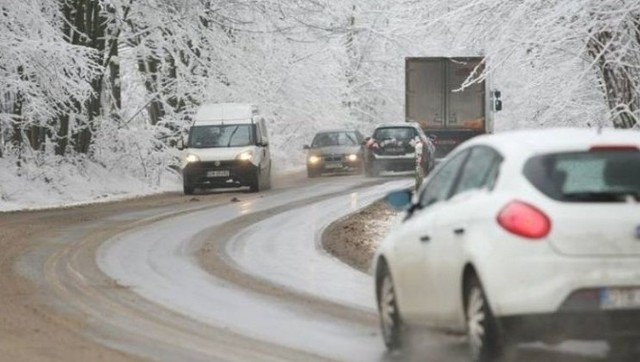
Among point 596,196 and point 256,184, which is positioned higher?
point 596,196

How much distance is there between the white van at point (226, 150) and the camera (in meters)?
34.9

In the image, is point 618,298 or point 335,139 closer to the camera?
point 618,298

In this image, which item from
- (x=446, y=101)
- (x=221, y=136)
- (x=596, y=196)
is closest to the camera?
(x=596, y=196)

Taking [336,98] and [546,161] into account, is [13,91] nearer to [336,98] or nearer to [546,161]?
[546,161]

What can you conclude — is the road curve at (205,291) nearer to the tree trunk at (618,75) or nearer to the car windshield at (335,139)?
the tree trunk at (618,75)

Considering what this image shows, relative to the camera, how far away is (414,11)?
2536cm

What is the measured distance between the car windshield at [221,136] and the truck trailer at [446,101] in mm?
6700

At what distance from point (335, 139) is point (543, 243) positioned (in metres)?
41.0

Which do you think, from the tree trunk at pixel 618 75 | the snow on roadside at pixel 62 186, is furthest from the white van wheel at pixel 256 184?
the tree trunk at pixel 618 75

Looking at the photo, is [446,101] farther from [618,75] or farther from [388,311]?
[388,311]

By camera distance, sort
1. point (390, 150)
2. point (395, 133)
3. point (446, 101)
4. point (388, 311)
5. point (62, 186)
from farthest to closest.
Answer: point (390, 150) → point (395, 133) → point (446, 101) → point (62, 186) → point (388, 311)

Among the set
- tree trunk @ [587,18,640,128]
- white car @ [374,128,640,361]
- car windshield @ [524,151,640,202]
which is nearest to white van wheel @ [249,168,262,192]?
tree trunk @ [587,18,640,128]

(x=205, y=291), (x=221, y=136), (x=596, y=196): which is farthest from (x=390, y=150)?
(x=596, y=196)

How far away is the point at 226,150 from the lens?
3525 centimetres
